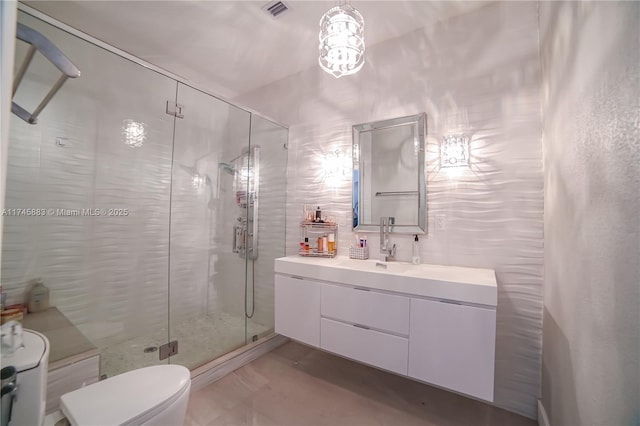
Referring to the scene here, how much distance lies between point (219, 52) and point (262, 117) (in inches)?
24.9

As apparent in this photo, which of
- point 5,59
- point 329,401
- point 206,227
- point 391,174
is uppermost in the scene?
point 391,174

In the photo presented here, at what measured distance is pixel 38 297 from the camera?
145cm

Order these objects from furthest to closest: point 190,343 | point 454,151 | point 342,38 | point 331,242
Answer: point 331,242, point 190,343, point 454,151, point 342,38

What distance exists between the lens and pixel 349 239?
218 cm

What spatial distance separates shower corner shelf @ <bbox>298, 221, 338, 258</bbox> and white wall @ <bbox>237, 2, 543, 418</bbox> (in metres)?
0.36

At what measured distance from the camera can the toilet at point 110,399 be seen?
2.90ft

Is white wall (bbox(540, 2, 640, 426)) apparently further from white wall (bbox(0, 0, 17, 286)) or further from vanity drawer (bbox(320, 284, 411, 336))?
white wall (bbox(0, 0, 17, 286))

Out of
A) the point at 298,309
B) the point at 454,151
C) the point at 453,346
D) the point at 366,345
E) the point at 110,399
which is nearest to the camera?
the point at 110,399

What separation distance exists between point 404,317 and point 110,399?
1.40 meters

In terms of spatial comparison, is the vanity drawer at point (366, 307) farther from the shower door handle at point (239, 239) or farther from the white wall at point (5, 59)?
the white wall at point (5, 59)

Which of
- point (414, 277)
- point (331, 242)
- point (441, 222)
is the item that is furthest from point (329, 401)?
point (441, 222)

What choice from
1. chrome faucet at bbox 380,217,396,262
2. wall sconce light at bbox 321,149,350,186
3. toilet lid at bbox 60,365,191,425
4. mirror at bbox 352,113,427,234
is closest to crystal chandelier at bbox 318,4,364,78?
mirror at bbox 352,113,427,234

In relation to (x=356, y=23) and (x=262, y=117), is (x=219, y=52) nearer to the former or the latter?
(x=262, y=117)

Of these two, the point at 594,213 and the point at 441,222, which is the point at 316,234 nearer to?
the point at 441,222
